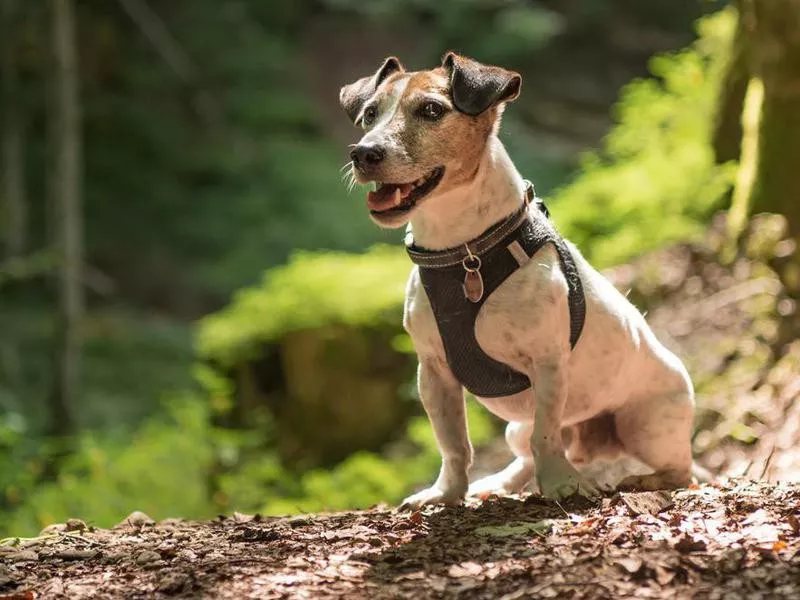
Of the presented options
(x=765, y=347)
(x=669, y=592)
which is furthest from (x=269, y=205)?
(x=669, y=592)

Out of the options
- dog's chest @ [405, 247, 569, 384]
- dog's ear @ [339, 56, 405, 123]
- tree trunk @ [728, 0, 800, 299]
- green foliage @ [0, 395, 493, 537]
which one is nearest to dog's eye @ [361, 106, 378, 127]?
dog's ear @ [339, 56, 405, 123]

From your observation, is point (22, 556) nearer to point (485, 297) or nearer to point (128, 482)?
point (485, 297)

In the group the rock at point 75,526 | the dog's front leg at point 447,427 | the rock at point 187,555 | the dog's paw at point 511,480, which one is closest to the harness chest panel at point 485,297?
the dog's front leg at point 447,427

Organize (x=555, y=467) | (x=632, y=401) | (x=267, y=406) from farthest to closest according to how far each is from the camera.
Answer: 1. (x=267, y=406)
2. (x=632, y=401)
3. (x=555, y=467)

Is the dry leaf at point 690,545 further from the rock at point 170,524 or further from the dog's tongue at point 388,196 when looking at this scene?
the rock at point 170,524

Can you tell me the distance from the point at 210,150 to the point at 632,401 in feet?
52.2

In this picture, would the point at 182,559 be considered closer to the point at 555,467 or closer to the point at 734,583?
the point at 555,467

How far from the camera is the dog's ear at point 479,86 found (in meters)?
3.70

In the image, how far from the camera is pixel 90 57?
19.7m

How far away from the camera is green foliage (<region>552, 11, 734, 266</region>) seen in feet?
26.9

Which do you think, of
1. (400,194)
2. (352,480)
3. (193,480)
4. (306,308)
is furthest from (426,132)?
(306,308)

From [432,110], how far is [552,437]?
1.37m

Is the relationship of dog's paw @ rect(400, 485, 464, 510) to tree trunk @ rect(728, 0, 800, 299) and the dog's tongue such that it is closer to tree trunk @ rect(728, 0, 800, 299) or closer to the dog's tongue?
the dog's tongue

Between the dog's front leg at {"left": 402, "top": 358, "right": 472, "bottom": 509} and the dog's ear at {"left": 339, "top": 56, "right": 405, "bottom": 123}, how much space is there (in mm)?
1094
